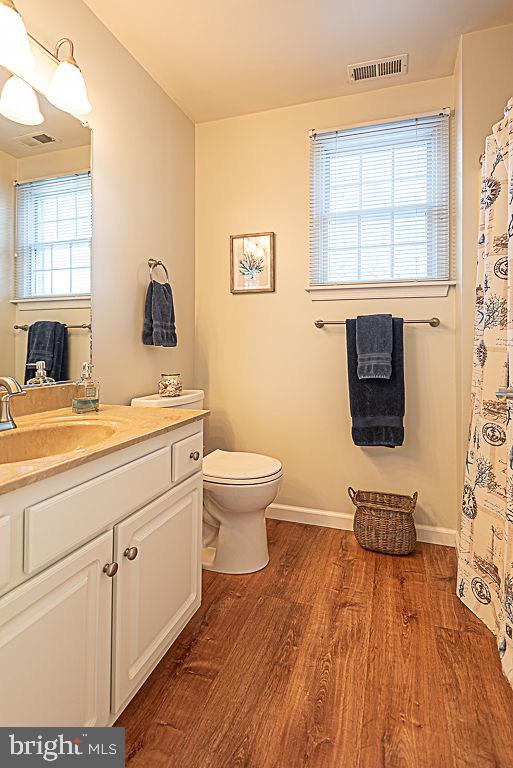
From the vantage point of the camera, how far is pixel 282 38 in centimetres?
208

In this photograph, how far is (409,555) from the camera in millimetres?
2297

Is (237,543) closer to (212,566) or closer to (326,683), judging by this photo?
(212,566)

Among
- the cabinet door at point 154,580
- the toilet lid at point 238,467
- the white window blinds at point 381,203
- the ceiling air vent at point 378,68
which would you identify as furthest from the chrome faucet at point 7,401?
the ceiling air vent at point 378,68

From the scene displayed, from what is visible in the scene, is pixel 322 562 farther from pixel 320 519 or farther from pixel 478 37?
pixel 478 37

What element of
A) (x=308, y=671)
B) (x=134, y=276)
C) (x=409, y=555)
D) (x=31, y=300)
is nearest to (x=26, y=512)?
(x=31, y=300)

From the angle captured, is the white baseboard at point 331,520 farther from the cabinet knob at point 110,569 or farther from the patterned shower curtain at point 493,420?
the cabinet knob at point 110,569

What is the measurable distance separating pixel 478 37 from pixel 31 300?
2309 mm

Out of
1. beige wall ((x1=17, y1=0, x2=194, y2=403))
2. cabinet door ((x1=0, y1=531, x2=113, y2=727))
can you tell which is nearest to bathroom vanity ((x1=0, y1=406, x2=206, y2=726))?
cabinet door ((x1=0, y1=531, x2=113, y2=727))

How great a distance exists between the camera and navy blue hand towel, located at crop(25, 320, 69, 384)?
1.63m

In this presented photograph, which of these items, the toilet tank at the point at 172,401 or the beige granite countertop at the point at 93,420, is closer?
the beige granite countertop at the point at 93,420

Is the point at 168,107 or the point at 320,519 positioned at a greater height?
the point at 168,107

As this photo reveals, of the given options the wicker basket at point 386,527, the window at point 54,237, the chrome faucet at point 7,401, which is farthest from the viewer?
the wicker basket at point 386,527

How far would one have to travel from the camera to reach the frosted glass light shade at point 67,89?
1.62m

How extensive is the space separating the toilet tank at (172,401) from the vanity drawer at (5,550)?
1.21 metres
